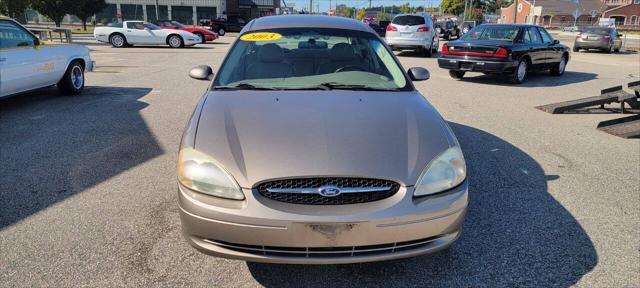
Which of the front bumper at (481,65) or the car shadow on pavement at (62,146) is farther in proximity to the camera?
the front bumper at (481,65)

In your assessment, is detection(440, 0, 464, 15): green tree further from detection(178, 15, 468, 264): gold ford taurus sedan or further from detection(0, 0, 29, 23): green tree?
detection(178, 15, 468, 264): gold ford taurus sedan

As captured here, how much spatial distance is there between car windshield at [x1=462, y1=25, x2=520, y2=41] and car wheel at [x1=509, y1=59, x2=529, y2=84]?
68 cm

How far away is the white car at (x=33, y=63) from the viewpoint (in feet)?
22.8

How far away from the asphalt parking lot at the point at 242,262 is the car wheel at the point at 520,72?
146 inches

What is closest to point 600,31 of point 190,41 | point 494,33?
point 494,33

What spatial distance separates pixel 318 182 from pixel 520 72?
1051 centimetres

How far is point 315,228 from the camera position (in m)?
2.38

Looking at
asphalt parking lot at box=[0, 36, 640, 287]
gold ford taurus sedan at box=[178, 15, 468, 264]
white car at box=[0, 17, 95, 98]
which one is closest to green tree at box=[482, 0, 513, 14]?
white car at box=[0, 17, 95, 98]

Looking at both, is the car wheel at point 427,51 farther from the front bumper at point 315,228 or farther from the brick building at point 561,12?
the brick building at point 561,12

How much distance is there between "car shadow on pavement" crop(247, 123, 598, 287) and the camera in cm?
284

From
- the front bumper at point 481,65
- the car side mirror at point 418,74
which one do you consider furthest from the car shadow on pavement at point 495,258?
the front bumper at point 481,65

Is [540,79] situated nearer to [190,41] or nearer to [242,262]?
[242,262]

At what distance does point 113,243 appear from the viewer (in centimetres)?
321

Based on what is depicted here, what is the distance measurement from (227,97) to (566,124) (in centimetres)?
604
